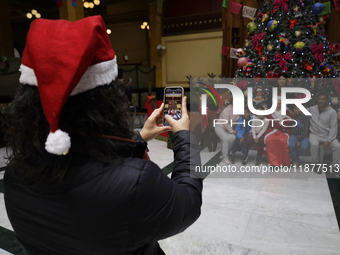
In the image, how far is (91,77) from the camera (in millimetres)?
611

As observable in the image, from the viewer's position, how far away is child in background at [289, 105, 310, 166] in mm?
3578

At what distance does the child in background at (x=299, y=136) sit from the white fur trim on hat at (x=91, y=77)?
3.53m

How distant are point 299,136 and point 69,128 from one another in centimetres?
370

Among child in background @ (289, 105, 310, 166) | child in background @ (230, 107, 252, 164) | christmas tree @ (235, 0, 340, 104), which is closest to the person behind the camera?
child in background @ (289, 105, 310, 166)

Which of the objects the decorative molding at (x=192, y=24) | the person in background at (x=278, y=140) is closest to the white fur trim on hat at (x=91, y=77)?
the person in background at (x=278, y=140)

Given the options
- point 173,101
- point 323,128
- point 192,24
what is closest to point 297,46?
point 323,128

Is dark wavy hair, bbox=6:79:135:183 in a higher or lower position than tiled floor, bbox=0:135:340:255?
higher

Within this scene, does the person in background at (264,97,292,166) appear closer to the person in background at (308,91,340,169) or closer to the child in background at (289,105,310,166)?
the child in background at (289,105,310,166)

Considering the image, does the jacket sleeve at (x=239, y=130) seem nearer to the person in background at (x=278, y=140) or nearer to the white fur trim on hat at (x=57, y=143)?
the person in background at (x=278, y=140)

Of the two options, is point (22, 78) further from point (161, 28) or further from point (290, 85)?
point (161, 28)

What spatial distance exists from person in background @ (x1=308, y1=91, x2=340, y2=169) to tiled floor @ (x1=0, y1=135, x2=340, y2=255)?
42cm

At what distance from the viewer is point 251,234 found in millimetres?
2062

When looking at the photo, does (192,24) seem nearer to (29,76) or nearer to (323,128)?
(323,128)

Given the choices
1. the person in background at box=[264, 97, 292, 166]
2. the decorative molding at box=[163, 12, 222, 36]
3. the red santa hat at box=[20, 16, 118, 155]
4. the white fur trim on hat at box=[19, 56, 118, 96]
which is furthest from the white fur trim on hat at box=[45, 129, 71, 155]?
the decorative molding at box=[163, 12, 222, 36]
